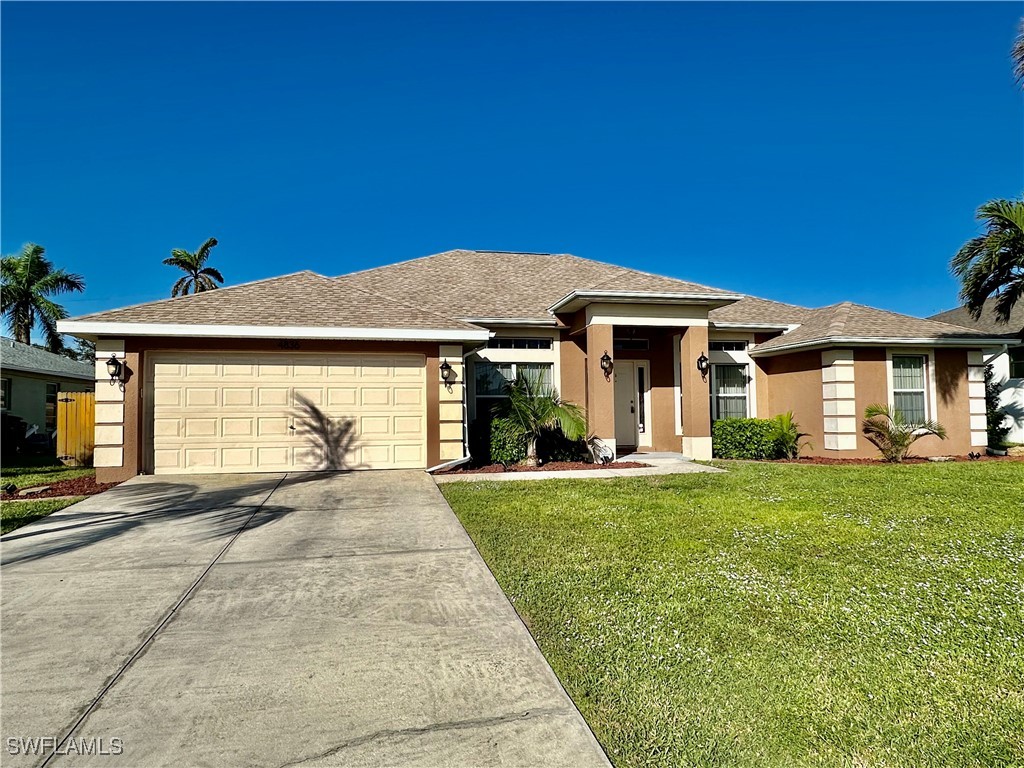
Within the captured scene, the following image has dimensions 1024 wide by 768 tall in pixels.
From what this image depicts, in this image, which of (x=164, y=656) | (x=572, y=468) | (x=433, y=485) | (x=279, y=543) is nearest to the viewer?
(x=164, y=656)

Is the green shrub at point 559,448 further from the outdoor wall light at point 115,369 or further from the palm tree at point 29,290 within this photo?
the palm tree at point 29,290

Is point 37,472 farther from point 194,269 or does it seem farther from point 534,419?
point 194,269

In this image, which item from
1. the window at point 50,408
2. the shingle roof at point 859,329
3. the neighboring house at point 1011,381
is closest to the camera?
the shingle roof at point 859,329

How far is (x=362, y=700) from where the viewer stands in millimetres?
2766

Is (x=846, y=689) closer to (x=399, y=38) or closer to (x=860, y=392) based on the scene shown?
(x=860, y=392)

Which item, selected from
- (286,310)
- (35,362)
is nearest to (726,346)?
(286,310)

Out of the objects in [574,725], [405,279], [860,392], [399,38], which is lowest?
[574,725]

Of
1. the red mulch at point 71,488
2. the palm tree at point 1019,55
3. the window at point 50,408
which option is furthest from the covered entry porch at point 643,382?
the window at point 50,408

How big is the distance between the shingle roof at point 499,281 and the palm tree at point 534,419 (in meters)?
2.43

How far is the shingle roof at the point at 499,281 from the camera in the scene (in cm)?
1292

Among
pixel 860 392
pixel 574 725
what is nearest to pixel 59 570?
pixel 574 725

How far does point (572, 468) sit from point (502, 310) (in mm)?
4562

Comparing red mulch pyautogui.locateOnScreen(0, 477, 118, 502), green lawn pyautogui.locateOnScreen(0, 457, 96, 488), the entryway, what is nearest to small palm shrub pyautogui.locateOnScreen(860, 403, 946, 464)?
the entryway

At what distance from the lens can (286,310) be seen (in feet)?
35.2
